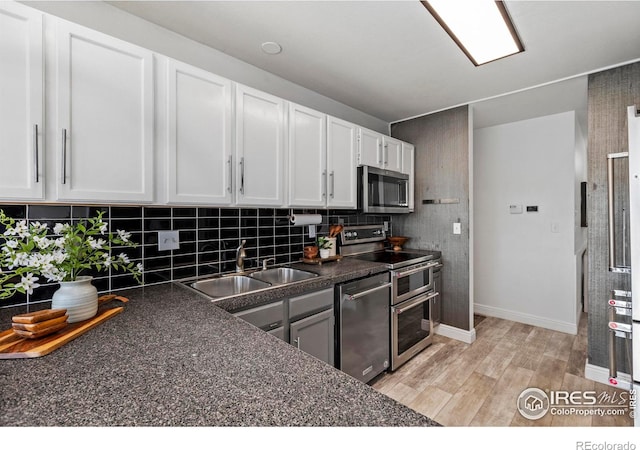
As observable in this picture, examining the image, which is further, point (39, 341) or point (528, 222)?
point (528, 222)

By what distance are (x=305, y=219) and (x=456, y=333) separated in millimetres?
2064

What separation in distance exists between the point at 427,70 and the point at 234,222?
1.92 meters

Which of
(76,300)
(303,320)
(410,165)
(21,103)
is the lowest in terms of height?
(303,320)

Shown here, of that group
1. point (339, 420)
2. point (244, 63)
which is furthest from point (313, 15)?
point (339, 420)

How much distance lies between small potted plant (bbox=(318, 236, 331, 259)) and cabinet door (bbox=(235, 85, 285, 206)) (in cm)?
67

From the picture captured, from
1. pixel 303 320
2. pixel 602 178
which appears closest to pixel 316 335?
pixel 303 320

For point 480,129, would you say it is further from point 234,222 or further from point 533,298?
point 234,222

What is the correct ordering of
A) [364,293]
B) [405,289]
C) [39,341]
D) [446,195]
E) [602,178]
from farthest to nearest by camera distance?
1. [446,195]
2. [405,289]
3. [602,178]
4. [364,293]
5. [39,341]

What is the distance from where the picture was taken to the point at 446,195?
10.3 feet

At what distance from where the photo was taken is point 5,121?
3.62 ft

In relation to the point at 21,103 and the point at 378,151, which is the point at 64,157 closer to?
the point at 21,103

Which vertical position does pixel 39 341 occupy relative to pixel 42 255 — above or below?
below

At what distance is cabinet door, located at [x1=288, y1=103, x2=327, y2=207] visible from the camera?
2110mm

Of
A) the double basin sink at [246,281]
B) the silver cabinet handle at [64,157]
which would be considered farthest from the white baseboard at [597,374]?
the silver cabinet handle at [64,157]
